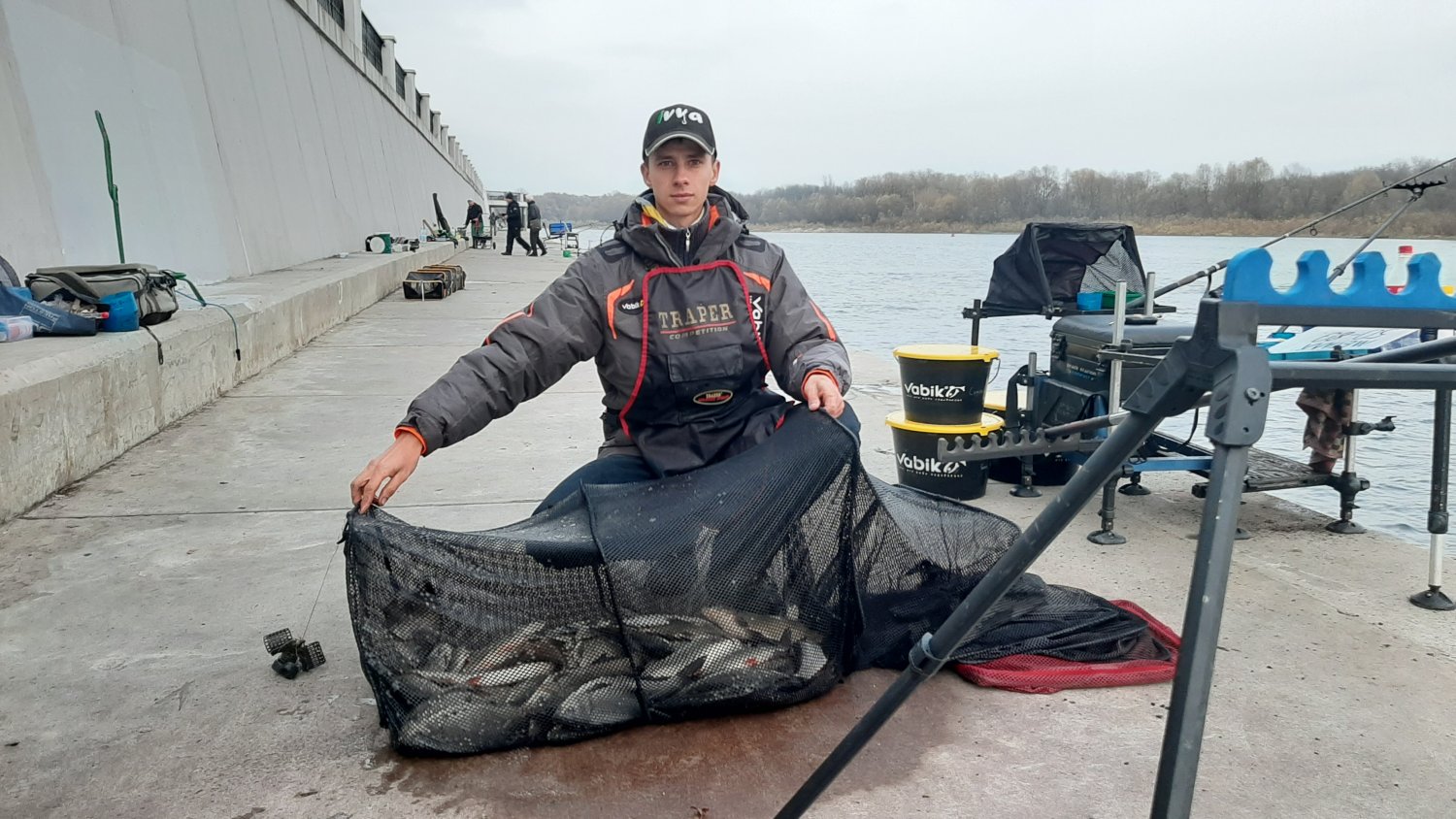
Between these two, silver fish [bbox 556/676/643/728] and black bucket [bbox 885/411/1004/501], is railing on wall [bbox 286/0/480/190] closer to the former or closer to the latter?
black bucket [bbox 885/411/1004/501]

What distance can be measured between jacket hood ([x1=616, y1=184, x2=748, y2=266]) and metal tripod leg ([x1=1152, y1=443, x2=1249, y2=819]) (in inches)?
78.8

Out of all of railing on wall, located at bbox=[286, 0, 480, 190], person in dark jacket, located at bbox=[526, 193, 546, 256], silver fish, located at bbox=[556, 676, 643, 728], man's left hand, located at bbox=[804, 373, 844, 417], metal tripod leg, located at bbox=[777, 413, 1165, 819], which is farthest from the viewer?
person in dark jacket, located at bbox=[526, 193, 546, 256]

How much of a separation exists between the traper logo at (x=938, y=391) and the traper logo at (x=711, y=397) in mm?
2239

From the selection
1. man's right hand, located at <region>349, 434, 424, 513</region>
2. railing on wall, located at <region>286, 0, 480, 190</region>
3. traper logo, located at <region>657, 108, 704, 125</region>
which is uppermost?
railing on wall, located at <region>286, 0, 480, 190</region>

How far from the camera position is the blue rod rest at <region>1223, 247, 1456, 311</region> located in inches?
53.2

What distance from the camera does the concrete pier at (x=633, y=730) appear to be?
2.43 m

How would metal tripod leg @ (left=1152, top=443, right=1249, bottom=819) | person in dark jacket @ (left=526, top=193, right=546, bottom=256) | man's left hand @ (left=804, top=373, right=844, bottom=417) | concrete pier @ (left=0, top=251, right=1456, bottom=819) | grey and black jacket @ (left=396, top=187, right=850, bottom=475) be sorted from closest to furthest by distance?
metal tripod leg @ (left=1152, top=443, right=1249, bottom=819), concrete pier @ (left=0, top=251, right=1456, bottom=819), man's left hand @ (left=804, top=373, right=844, bottom=417), grey and black jacket @ (left=396, top=187, right=850, bottom=475), person in dark jacket @ (left=526, top=193, right=546, bottom=256)

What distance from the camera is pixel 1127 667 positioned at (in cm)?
308

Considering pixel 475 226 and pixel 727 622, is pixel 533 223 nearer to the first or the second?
pixel 475 226

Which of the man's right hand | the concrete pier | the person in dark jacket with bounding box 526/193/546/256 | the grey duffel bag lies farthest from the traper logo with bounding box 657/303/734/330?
the person in dark jacket with bounding box 526/193/546/256

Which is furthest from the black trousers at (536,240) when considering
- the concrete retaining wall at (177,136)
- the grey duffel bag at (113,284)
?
the grey duffel bag at (113,284)

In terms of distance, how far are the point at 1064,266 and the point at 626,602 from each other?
410 cm

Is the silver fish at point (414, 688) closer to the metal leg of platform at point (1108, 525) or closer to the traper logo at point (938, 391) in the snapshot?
the metal leg of platform at point (1108, 525)

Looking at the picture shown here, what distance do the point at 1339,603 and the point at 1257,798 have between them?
1647 mm
